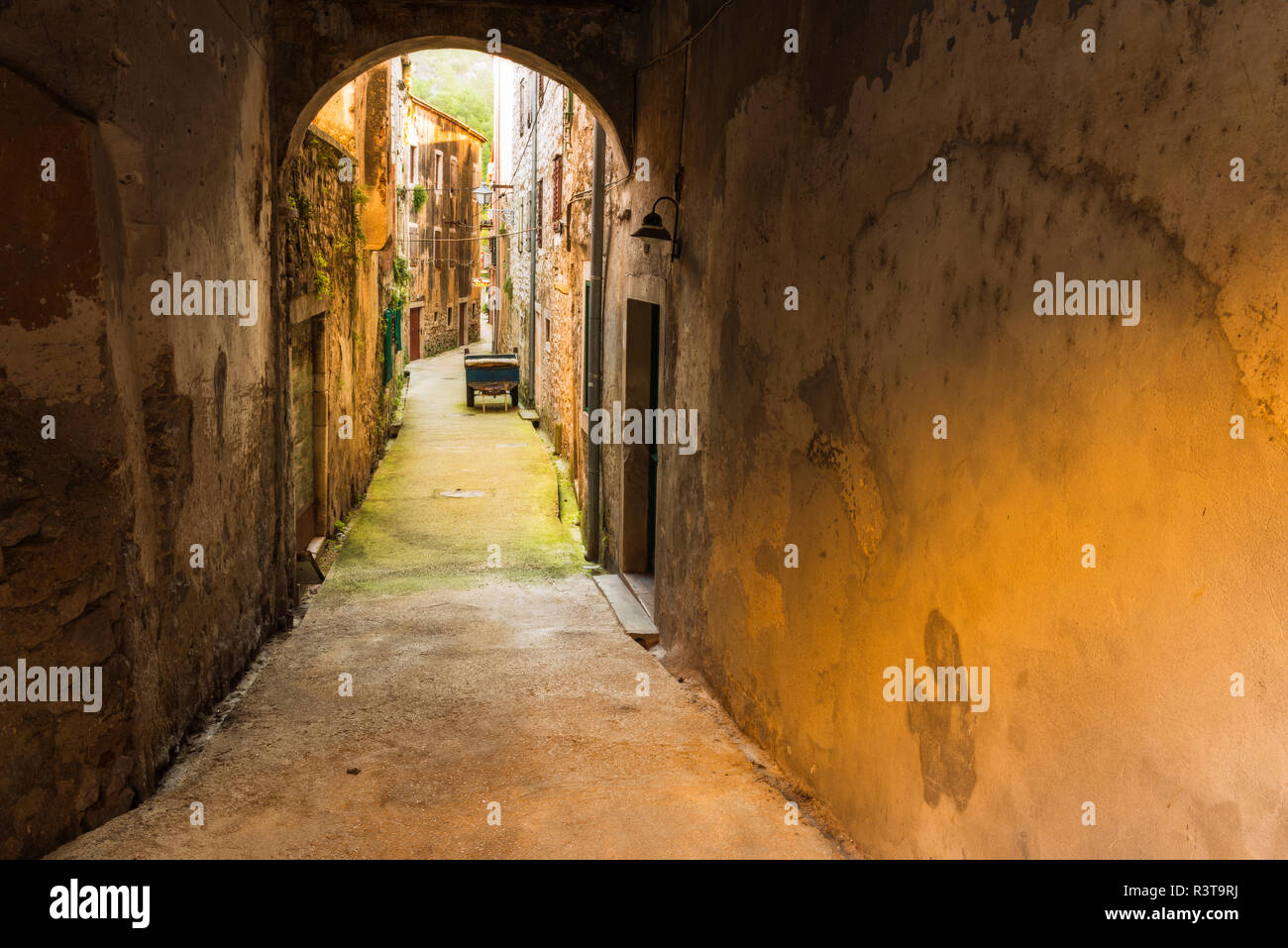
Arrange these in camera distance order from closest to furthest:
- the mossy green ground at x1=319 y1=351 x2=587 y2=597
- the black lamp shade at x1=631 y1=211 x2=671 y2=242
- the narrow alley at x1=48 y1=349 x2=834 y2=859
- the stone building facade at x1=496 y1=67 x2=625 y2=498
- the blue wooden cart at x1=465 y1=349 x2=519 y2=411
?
the narrow alley at x1=48 y1=349 x2=834 y2=859 → the black lamp shade at x1=631 y1=211 x2=671 y2=242 → the mossy green ground at x1=319 y1=351 x2=587 y2=597 → the stone building facade at x1=496 y1=67 x2=625 y2=498 → the blue wooden cart at x1=465 y1=349 x2=519 y2=411

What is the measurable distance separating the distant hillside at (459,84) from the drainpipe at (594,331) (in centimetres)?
A: 5179

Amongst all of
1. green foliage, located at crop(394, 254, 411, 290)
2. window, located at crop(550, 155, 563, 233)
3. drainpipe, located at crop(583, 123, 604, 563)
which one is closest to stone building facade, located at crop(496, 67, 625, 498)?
Result: window, located at crop(550, 155, 563, 233)

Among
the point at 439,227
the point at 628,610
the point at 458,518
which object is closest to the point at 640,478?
the point at 628,610

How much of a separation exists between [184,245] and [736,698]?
306 cm

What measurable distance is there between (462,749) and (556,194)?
9.29 meters

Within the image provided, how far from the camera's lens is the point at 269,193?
20.4 feet

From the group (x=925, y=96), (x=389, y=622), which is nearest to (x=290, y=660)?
(x=389, y=622)

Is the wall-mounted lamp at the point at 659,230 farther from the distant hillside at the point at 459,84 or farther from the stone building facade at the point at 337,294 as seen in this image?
the distant hillside at the point at 459,84

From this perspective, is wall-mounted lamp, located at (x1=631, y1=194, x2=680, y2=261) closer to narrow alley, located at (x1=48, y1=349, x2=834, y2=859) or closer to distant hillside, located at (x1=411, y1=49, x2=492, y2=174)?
narrow alley, located at (x1=48, y1=349, x2=834, y2=859)

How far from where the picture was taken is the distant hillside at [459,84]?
57906mm

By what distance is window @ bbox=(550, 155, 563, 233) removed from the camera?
39.6 ft

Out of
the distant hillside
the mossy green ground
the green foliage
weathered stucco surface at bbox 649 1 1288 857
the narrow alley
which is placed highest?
the distant hillside

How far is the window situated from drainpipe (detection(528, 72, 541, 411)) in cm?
→ 183

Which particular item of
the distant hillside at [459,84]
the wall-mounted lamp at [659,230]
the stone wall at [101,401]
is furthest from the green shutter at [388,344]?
the distant hillside at [459,84]
